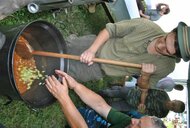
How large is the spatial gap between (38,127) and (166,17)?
5863 millimetres

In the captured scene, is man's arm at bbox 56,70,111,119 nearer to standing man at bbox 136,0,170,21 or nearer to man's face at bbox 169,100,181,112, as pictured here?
man's face at bbox 169,100,181,112

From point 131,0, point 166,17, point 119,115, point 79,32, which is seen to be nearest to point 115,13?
point 131,0

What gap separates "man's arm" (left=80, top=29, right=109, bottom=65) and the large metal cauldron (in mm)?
290

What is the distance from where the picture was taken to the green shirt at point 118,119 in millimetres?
3356

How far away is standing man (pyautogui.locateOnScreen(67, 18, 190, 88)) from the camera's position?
3080mm

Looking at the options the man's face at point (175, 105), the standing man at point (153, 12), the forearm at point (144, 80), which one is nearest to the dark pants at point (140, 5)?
the standing man at point (153, 12)

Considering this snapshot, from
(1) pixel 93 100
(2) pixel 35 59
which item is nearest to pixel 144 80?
(1) pixel 93 100

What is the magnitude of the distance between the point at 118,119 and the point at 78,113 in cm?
45

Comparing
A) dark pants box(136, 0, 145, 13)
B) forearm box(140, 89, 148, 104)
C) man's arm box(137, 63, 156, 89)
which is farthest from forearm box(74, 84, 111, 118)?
dark pants box(136, 0, 145, 13)

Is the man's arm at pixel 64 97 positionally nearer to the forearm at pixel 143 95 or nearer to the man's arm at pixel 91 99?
the man's arm at pixel 91 99

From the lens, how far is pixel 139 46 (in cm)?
330

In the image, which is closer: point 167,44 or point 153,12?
point 167,44

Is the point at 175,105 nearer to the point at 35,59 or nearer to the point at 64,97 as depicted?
the point at 64,97

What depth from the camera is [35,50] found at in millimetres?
3486
